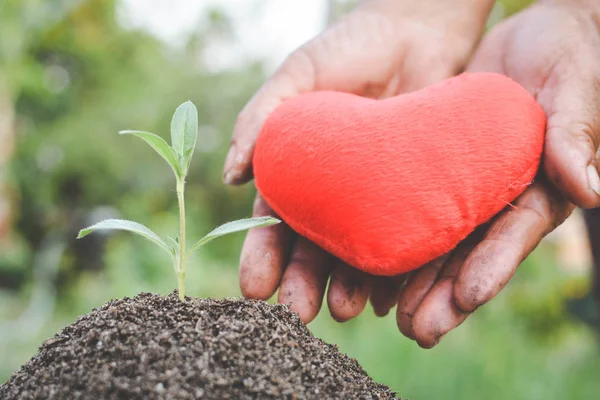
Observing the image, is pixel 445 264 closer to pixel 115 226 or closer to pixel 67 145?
pixel 115 226

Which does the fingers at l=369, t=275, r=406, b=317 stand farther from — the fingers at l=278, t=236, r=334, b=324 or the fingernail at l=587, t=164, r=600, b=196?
the fingernail at l=587, t=164, r=600, b=196

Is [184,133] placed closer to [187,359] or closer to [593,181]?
[187,359]

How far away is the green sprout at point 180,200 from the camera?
3.01 ft

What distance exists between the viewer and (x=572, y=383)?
348 centimetres

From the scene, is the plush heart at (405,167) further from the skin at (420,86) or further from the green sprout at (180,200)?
the green sprout at (180,200)

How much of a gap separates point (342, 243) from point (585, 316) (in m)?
3.96

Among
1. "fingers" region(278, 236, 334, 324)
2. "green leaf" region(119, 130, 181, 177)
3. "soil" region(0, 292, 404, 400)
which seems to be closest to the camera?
"soil" region(0, 292, 404, 400)

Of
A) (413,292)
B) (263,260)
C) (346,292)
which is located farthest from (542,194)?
(263,260)

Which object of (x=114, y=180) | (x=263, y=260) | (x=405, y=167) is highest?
(x=405, y=167)

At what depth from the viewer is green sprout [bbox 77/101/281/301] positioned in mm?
917

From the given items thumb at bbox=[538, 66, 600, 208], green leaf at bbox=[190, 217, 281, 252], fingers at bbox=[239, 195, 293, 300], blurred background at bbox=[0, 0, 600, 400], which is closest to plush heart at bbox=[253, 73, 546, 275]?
thumb at bbox=[538, 66, 600, 208]

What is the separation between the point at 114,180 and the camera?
9180 millimetres

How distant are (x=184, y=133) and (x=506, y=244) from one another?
0.77 meters

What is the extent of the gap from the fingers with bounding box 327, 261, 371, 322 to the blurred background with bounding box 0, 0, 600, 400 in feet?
9.96
